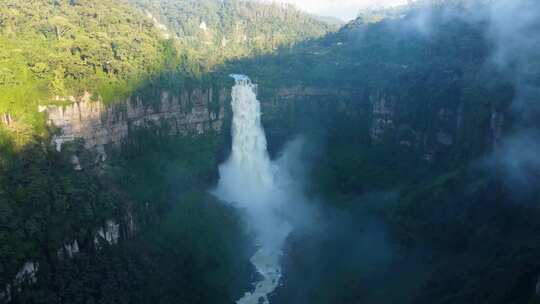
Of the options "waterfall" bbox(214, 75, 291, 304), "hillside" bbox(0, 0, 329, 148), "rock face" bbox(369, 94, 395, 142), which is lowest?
"waterfall" bbox(214, 75, 291, 304)

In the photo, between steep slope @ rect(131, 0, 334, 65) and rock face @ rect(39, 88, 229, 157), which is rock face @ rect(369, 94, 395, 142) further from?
steep slope @ rect(131, 0, 334, 65)

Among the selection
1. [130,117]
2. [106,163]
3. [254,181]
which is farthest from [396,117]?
[106,163]

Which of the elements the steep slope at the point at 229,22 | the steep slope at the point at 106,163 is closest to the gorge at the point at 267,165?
the steep slope at the point at 106,163

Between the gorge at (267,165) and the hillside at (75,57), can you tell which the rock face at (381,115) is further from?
the hillside at (75,57)

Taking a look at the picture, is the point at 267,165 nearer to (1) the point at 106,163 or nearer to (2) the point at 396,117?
(2) the point at 396,117

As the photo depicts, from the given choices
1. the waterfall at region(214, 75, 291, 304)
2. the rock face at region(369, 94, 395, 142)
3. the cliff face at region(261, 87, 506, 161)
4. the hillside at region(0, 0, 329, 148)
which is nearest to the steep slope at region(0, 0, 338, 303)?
the hillside at region(0, 0, 329, 148)

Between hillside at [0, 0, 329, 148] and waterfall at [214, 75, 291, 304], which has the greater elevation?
hillside at [0, 0, 329, 148]
